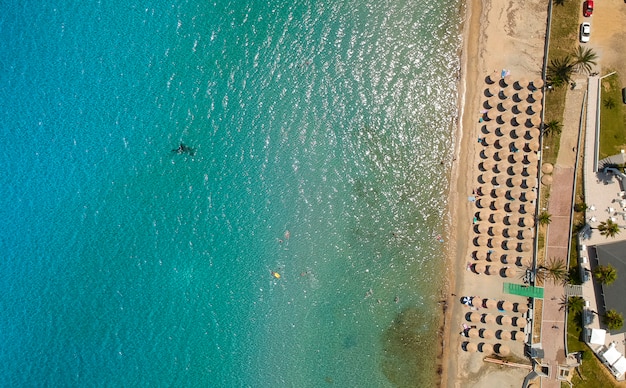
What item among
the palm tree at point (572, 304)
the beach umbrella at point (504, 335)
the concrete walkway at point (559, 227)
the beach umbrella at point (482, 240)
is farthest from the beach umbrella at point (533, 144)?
the beach umbrella at point (504, 335)

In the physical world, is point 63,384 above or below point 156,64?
below

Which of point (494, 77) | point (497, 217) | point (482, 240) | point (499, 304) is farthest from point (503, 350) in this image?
point (494, 77)

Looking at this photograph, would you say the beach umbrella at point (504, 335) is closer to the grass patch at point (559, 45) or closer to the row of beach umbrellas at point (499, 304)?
the row of beach umbrellas at point (499, 304)

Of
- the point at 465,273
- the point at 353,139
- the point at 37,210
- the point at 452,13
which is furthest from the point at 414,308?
the point at 37,210

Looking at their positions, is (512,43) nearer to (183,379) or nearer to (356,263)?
(356,263)

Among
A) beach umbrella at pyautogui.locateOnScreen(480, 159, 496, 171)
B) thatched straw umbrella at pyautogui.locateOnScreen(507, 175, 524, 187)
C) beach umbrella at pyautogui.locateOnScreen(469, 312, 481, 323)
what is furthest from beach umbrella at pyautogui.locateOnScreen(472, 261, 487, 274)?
beach umbrella at pyautogui.locateOnScreen(480, 159, 496, 171)

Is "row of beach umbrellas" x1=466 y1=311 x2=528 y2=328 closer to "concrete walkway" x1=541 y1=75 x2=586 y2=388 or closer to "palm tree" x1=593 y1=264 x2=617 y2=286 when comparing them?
"concrete walkway" x1=541 y1=75 x2=586 y2=388
